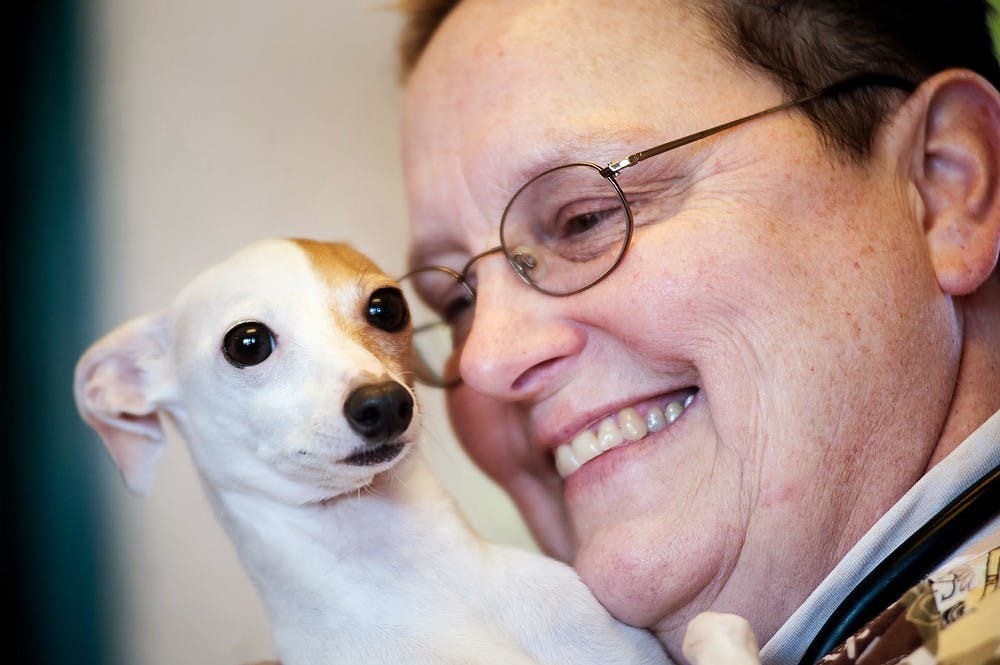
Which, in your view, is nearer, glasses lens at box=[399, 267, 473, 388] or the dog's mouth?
the dog's mouth

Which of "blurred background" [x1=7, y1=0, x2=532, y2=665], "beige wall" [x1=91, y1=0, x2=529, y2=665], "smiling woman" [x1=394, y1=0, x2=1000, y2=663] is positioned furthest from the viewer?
"beige wall" [x1=91, y1=0, x2=529, y2=665]

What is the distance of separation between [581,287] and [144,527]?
2.84 feet

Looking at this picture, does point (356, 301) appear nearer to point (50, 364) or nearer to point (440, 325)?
point (440, 325)

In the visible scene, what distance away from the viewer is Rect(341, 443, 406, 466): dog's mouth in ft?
3.19

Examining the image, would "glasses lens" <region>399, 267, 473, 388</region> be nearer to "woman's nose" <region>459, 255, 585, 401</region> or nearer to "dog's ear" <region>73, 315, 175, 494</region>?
"woman's nose" <region>459, 255, 585, 401</region>

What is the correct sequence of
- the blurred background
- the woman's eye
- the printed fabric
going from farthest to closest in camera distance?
1. the blurred background
2. the woman's eye
3. the printed fabric

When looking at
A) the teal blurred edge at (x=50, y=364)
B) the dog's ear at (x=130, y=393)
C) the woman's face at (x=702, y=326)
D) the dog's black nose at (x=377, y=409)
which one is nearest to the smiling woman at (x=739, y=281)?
the woman's face at (x=702, y=326)

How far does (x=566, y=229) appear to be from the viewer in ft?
3.45

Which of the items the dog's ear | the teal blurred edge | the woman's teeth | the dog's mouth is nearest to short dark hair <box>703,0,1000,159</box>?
the woman's teeth

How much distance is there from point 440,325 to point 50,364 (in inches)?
23.5

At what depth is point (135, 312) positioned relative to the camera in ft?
4.78

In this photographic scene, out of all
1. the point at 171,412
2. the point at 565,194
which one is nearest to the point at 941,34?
the point at 565,194

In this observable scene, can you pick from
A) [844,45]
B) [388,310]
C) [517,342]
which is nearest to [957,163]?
[844,45]

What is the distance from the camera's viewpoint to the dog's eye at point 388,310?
1.14m
